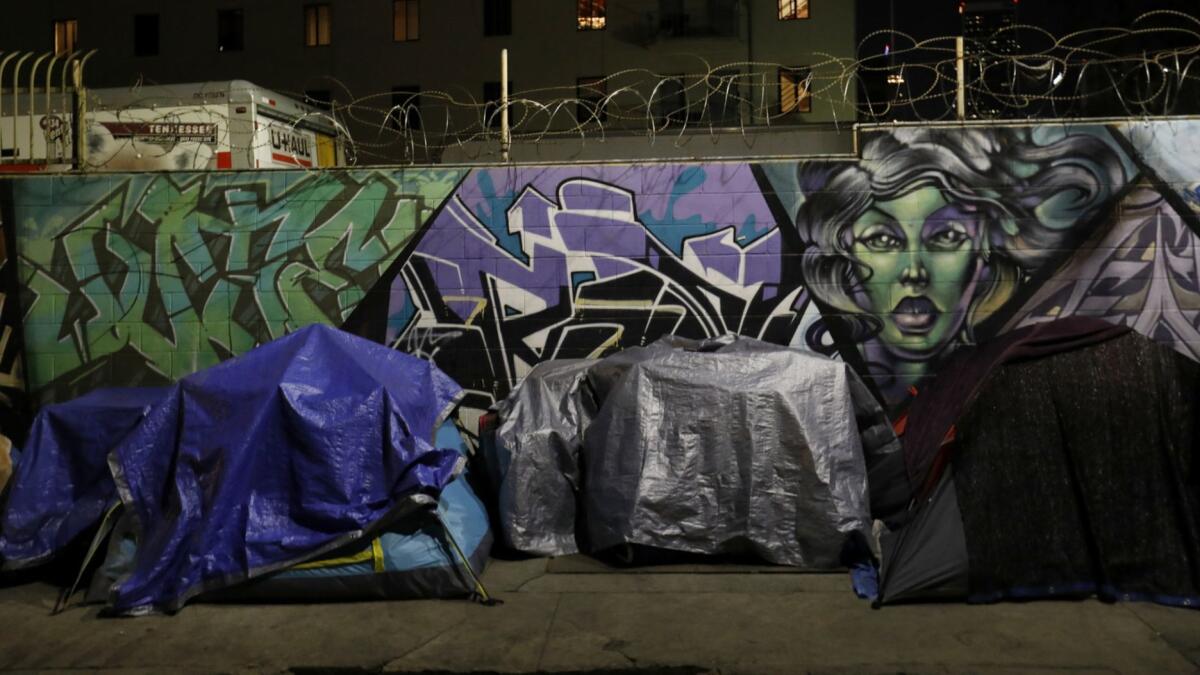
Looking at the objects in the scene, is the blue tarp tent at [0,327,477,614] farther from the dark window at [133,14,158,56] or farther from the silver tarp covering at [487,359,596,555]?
the dark window at [133,14,158,56]

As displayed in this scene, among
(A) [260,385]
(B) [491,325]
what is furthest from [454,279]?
(A) [260,385]

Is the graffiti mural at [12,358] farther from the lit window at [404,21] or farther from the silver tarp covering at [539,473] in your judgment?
the lit window at [404,21]

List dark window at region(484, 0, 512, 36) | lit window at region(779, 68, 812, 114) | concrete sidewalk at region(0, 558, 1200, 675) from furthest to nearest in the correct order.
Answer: dark window at region(484, 0, 512, 36) → lit window at region(779, 68, 812, 114) → concrete sidewalk at region(0, 558, 1200, 675)

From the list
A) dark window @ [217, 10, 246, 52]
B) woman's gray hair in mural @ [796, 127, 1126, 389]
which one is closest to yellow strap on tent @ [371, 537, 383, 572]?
woman's gray hair in mural @ [796, 127, 1126, 389]

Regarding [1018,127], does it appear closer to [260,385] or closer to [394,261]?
[394,261]

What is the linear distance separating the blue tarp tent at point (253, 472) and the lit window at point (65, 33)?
33089 millimetres

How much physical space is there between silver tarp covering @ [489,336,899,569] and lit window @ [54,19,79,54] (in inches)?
1341

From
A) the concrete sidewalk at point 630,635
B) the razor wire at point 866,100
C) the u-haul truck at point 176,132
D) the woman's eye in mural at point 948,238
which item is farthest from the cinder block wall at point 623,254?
the concrete sidewalk at point 630,635

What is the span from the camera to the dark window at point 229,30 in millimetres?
33156

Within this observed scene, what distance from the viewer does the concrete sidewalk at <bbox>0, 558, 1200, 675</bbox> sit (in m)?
4.91

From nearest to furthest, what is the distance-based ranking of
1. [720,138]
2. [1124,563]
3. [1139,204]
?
[1124,563]
[1139,204]
[720,138]

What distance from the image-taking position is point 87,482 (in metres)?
6.31

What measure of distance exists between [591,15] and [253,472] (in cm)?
2765

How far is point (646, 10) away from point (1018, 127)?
25.0m
